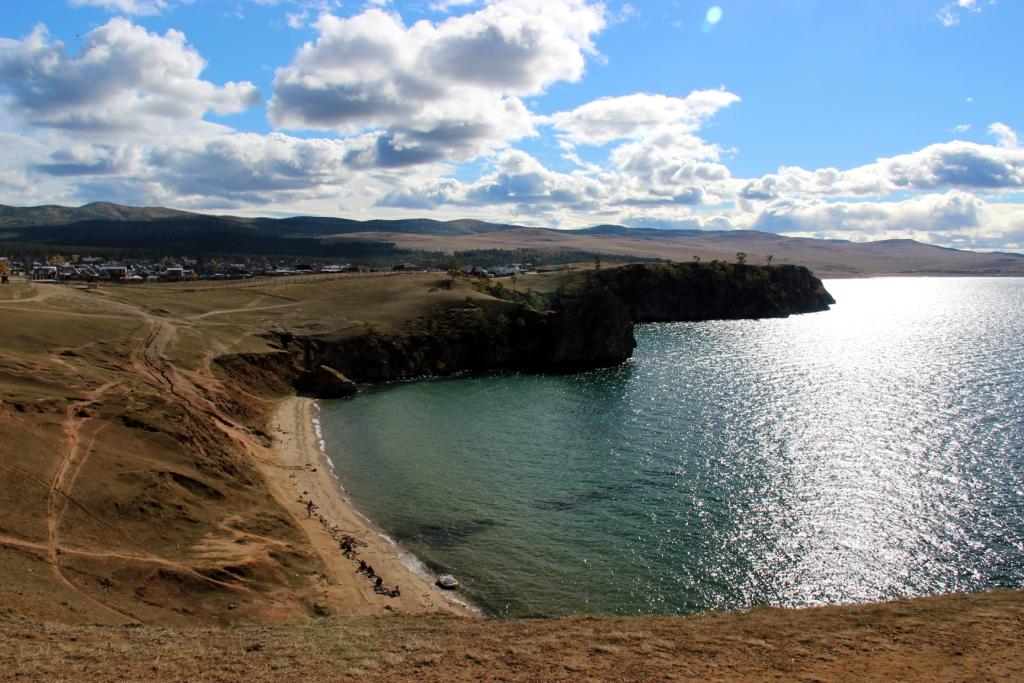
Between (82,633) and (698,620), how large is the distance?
74.6 ft

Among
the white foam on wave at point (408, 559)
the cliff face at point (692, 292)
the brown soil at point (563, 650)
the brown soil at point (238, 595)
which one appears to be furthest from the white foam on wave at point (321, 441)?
the cliff face at point (692, 292)

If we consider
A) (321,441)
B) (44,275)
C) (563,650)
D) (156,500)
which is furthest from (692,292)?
(563,650)

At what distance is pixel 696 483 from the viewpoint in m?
50.2

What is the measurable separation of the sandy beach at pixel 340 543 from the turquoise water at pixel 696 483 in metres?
1.83

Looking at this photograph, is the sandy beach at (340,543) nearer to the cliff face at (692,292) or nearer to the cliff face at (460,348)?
the cliff face at (460,348)

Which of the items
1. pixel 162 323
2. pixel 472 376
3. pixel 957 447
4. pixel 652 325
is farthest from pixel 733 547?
pixel 652 325

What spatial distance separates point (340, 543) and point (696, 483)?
26.7m

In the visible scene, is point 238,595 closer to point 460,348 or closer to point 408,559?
point 408,559

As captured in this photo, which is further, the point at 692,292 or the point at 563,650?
the point at 692,292

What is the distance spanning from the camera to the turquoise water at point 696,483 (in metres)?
36.4

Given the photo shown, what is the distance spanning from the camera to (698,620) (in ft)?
87.0

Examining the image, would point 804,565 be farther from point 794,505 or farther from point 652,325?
point 652,325

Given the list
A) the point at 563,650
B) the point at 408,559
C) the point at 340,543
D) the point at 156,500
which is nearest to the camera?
the point at 563,650

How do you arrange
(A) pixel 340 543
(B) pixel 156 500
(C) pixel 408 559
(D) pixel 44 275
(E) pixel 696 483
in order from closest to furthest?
(B) pixel 156 500 < (C) pixel 408 559 < (A) pixel 340 543 < (E) pixel 696 483 < (D) pixel 44 275
